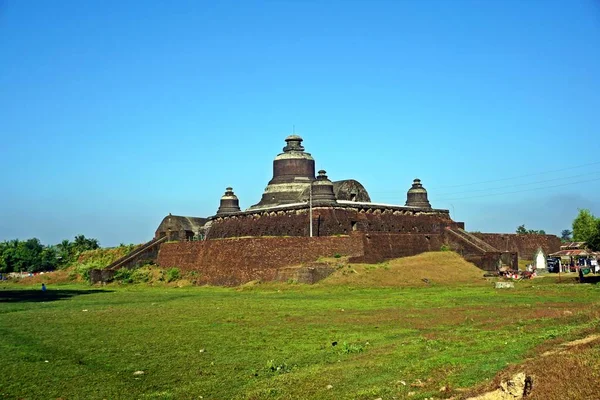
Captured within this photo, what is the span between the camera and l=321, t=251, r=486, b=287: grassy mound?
34375 millimetres

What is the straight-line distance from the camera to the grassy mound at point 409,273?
113 ft

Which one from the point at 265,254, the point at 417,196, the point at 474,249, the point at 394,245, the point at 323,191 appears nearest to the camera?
the point at 265,254

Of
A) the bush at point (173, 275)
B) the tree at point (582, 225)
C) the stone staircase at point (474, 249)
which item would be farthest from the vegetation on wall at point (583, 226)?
the bush at point (173, 275)

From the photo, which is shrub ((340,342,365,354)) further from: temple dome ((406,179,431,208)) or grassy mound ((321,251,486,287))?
temple dome ((406,179,431,208))

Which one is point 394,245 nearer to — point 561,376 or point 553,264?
point 553,264

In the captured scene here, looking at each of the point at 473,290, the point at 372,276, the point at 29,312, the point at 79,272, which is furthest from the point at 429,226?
the point at 29,312

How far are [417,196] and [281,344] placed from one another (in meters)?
34.9

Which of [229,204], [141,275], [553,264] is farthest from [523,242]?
[141,275]

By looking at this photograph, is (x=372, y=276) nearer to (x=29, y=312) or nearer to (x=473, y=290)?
(x=473, y=290)

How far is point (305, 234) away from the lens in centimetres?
4184

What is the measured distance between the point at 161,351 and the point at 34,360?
8.16 feet

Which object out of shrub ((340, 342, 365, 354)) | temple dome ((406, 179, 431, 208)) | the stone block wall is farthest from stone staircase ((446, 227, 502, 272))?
shrub ((340, 342, 365, 354))

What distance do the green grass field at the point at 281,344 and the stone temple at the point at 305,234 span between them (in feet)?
35.2

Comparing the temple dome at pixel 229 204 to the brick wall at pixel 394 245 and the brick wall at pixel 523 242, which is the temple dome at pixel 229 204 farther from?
the brick wall at pixel 523 242
